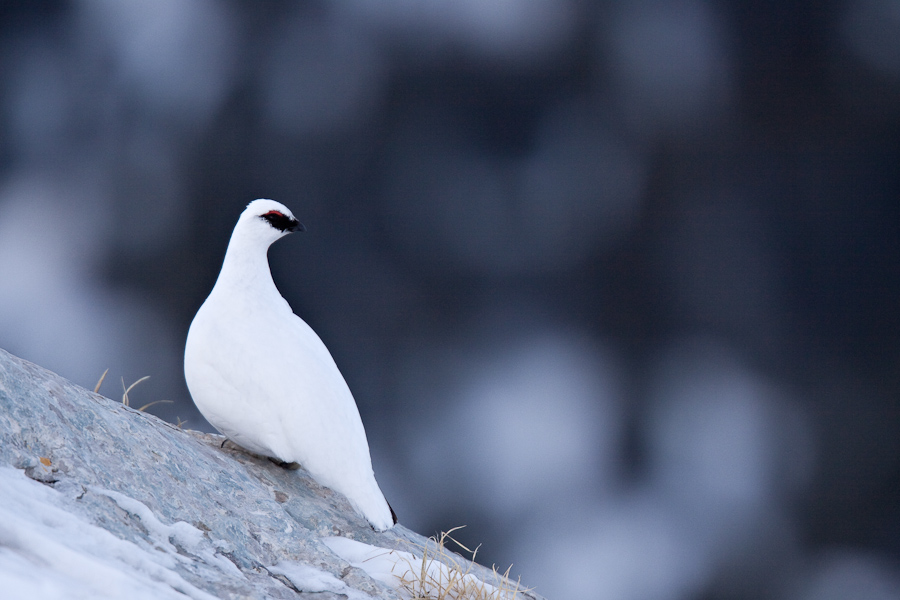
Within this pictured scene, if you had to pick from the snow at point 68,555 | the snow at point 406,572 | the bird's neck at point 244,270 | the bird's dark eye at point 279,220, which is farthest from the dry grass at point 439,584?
the bird's dark eye at point 279,220

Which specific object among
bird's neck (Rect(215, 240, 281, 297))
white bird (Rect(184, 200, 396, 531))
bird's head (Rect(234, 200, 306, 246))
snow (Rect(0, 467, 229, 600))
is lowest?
snow (Rect(0, 467, 229, 600))

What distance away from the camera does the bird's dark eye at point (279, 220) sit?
3020 millimetres

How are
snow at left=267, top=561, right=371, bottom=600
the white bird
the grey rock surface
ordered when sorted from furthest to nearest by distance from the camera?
the white bird → snow at left=267, top=561, right=371, bottom=600 → the grey rock surface

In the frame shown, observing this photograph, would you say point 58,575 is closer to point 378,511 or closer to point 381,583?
point 381,583

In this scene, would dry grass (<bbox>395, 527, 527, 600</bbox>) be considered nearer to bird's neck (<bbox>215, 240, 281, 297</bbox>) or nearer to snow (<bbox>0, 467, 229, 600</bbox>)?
snow (<bbox>0, 467, 229, 600</bbox>)

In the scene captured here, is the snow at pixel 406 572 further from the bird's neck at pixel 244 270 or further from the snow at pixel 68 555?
the bird's neck at pixel 244 270

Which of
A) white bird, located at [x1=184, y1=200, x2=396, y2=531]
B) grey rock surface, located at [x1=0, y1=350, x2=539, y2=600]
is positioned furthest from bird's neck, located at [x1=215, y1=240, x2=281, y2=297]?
grey rock surface, located at [x1=0, y1=350, x2=539, y2=600]

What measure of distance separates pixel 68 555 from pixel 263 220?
1876mm

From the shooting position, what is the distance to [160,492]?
1946 millimetres

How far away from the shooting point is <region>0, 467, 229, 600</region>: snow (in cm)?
127

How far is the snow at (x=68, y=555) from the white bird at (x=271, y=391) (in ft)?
3.24

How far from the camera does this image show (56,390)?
6.68 ft

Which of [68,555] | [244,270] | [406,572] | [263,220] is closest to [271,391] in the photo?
[244,270]

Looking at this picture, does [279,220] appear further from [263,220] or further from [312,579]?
[312,579]
